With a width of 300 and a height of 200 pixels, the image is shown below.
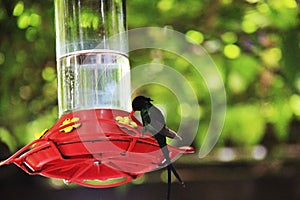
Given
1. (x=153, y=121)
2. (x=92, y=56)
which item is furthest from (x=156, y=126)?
(x=92, y=56)

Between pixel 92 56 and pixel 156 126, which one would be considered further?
pixel 92 56

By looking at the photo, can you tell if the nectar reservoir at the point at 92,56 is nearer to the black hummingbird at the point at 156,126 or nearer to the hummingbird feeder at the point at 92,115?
the hummingbird feeder at the point at 92,115

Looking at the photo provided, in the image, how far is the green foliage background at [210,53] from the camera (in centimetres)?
329

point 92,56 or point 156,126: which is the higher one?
point 92,56

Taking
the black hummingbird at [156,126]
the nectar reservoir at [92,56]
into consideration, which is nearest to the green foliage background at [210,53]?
the nectar reservoir at [92,56]

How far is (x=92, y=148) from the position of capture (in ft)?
6.97

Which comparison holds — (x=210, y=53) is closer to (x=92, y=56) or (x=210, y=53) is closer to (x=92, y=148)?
(x=92, y=56)

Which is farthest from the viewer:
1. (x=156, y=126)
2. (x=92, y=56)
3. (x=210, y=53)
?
(x=210, y=53)

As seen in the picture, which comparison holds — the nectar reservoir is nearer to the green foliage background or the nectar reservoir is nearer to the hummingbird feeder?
the hummingbird feeder

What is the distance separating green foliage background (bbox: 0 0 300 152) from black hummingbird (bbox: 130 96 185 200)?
96 centimetres

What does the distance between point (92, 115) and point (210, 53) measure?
1.24 metres

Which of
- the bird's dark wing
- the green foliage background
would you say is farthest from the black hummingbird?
the green foliage background

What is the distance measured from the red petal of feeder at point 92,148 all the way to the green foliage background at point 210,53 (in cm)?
105

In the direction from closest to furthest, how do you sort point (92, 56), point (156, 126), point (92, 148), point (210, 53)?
point (92, 148) → point (156, 126) → point (92, 56) → point (210, 53)
